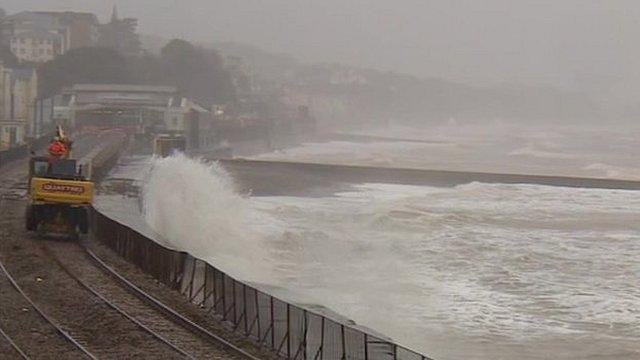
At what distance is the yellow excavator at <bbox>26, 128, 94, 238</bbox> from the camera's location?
24.0 m

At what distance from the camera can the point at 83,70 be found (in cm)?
10838

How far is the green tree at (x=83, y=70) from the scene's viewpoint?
107 metres

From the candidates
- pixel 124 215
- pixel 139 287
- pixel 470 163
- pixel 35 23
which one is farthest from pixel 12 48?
pixel 139 287

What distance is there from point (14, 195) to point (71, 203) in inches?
422

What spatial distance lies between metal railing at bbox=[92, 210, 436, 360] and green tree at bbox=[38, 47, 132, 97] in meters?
87.2

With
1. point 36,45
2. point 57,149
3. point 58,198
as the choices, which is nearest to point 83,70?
point 36,45

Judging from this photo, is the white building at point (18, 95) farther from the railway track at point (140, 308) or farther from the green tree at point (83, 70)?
the railway track at point (140, 308)

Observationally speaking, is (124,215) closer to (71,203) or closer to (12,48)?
(71,203)

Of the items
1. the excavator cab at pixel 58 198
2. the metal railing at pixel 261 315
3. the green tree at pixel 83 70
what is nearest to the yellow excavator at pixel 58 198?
the excavator cab at pixel 58 198

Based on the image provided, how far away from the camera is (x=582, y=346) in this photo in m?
17.8

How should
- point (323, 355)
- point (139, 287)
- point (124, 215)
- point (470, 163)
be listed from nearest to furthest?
point (323, 355) → point (139, 287) → point (124, 215) → point (470, 163)

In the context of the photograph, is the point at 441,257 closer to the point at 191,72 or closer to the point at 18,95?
the point at 18,95

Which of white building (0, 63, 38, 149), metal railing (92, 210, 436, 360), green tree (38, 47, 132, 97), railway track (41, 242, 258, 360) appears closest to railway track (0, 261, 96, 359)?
railway track (41, 242, 258, 360)

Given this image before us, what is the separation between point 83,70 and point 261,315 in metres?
96.0
